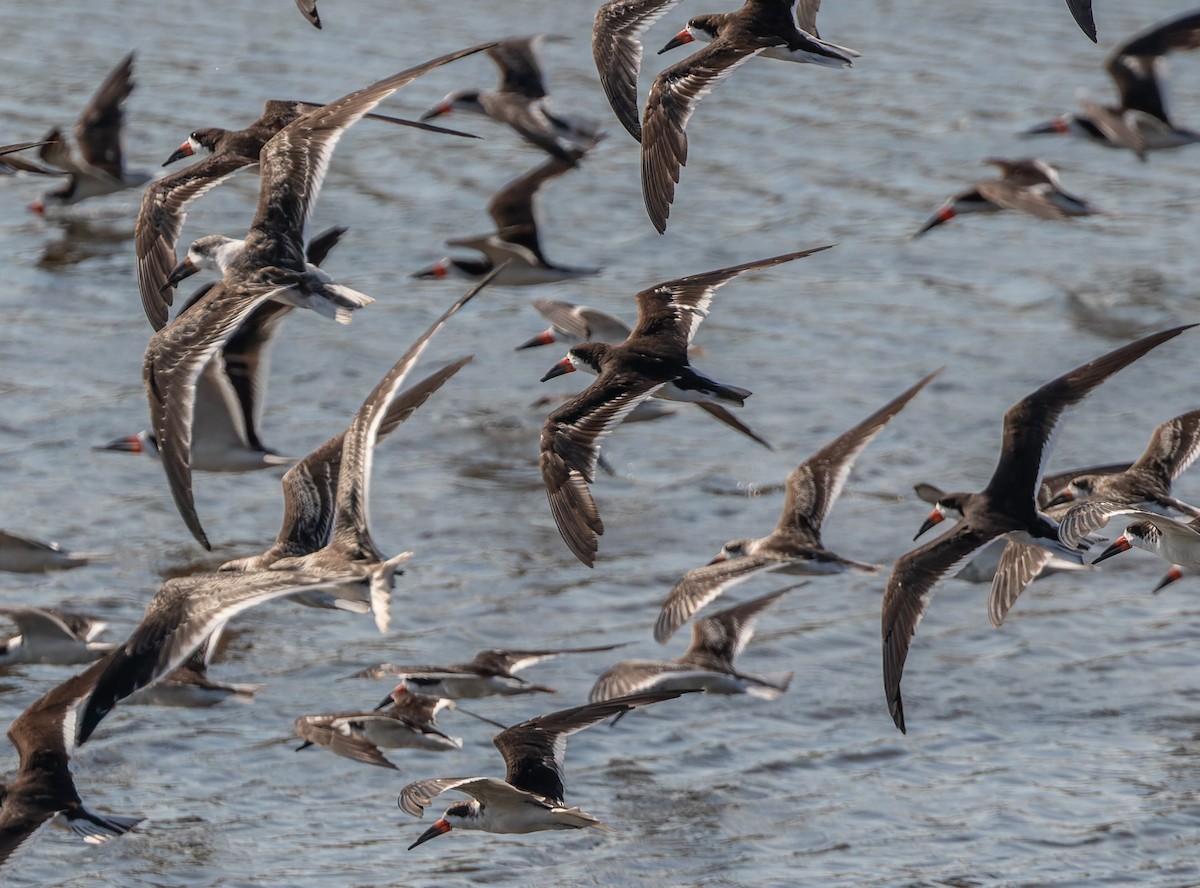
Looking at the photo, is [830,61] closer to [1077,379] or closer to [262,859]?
[1077,379]

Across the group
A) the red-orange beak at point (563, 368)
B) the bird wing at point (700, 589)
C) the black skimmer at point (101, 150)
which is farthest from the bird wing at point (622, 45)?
the black skimmer at point (101, 150)

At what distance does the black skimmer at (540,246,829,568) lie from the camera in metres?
8.48

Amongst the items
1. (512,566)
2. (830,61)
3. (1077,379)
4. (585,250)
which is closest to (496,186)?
(585,250)

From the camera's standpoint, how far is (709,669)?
10.1 m

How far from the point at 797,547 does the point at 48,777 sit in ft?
13.2

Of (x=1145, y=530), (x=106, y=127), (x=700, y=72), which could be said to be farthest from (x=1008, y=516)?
(x=106, y=127)

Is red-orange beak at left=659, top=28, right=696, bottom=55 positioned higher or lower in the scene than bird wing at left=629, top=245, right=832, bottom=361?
higher

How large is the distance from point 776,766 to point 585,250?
8.12 meters

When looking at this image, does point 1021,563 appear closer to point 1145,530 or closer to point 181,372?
point 1145,530

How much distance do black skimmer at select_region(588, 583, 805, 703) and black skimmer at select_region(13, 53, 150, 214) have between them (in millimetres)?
8532

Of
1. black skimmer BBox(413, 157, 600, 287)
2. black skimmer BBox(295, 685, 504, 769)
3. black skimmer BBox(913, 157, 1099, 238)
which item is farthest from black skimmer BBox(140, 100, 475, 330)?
black skimmer BBox(913, 157, 1099, 238)

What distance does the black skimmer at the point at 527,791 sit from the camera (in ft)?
27.4

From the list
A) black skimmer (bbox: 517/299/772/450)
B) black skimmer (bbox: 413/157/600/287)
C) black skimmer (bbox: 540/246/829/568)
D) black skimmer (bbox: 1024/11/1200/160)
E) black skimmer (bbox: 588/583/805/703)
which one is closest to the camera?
black skimmer (bbox: 540/246/829/568)

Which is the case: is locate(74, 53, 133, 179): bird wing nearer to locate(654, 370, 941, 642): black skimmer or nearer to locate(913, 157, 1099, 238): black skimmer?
locate(913, 157, 1099, 238): black skimmer
